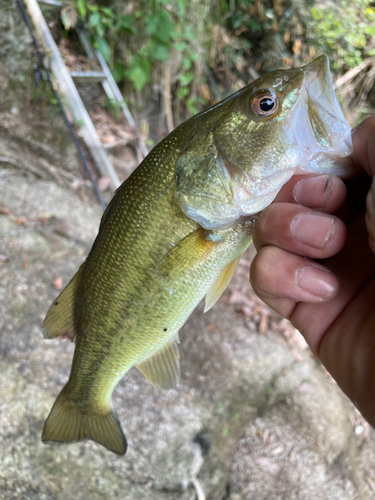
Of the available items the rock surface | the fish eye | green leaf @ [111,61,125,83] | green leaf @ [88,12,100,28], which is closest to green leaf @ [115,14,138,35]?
green leaf @ [88,12,100,28]

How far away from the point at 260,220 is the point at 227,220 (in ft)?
0.39

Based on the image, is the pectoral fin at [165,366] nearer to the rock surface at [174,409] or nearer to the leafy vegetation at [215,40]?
the rock surface at [174,409]

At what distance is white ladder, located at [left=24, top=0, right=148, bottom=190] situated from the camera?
3.71 metres

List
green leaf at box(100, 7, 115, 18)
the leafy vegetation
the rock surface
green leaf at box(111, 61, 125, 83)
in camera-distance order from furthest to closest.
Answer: green leaf at box(111, 61, 125, 83) → the leafy vegetation → green leaf at box(100, 7, 115, 18) → the rock surface

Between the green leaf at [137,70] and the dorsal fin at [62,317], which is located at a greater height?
the green leaf at [137,70]

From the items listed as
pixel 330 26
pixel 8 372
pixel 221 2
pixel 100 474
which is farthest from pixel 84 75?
pixel 330 26

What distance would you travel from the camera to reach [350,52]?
596 cm

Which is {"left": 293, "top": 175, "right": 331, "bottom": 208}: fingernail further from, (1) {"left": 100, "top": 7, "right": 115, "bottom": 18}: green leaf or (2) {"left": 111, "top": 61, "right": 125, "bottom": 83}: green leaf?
(2) {"left": 111, "top": 61, "right": 125, "bottom": 83}: green leaf

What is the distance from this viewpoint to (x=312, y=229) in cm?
107

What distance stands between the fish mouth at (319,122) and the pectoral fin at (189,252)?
421 millimetres

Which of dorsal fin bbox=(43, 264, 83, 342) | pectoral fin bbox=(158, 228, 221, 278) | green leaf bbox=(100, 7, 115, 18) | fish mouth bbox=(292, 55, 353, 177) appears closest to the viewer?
fish mouth bbox=(292, 55, 353, 177)

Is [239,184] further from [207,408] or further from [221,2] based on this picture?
[221,2]

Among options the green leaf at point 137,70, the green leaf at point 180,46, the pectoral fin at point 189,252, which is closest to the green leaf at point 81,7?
the green leaf at point 137,70

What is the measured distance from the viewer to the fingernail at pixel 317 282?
110 cm
